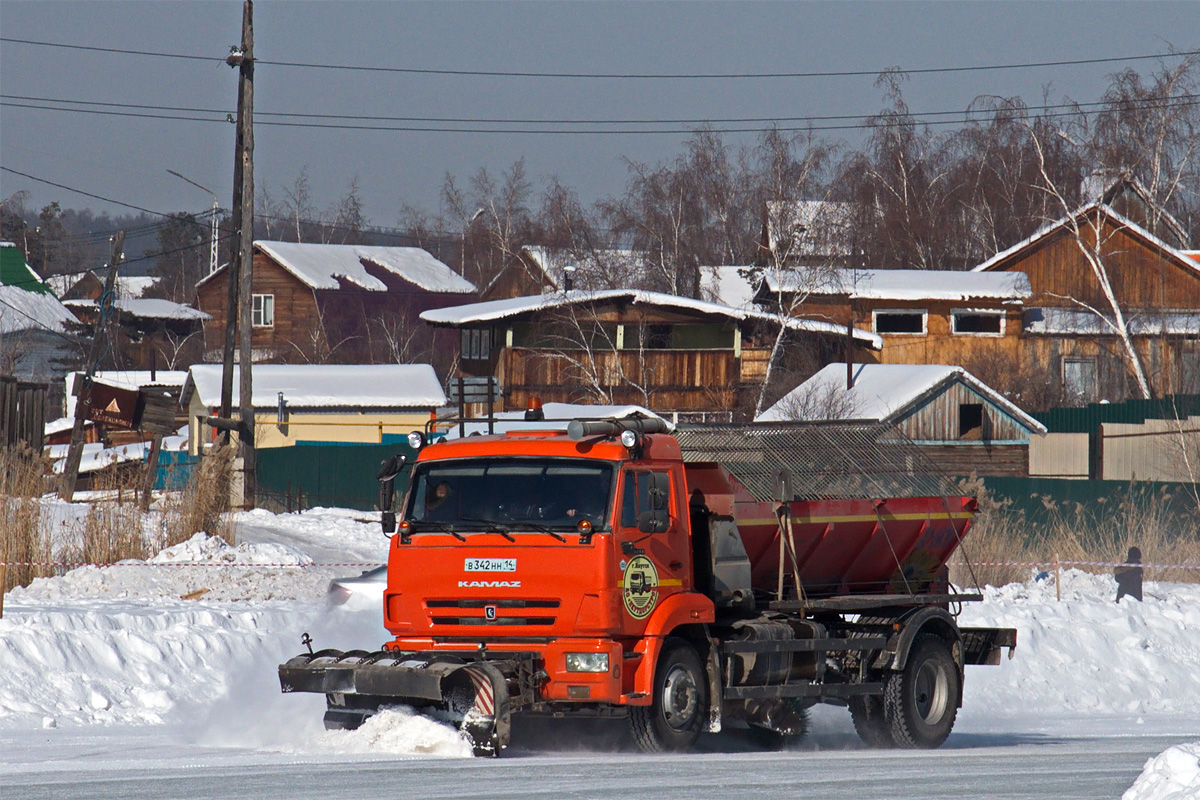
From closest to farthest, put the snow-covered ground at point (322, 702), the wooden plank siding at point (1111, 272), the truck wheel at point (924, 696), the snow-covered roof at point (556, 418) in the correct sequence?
1. the snow-covered ground at point (322, 702)
2. the snow-covered roof at point (556, 418)
3. the truck wheel at point (924, 696)
4. the wooden plank siding at point (1111, 272)

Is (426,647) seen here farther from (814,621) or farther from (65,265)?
(65,265)

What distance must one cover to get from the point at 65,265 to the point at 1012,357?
324ft

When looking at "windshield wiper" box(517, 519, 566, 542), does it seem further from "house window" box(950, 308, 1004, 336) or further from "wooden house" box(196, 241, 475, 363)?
"wooden house" box(196, 241, 475, 363)

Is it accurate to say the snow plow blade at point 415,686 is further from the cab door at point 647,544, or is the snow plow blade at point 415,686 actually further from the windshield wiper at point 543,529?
the cab door at point 647,544

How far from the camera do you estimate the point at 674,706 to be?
1083cm

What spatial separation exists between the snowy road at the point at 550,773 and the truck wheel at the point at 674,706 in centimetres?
20

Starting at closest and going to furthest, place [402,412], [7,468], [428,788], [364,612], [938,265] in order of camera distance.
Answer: [428,788] → [364,612] → [7,468] → [402,412] → [938,265]

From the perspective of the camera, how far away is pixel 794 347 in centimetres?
5169

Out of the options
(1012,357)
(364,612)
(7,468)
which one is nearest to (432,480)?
(364,612)

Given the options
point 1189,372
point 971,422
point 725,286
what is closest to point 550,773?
point 971,422

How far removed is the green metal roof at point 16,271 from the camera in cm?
9038

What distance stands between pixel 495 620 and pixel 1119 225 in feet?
161

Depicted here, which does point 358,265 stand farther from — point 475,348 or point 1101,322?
point 1101,322

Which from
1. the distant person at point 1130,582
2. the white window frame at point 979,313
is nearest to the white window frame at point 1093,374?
the white window frame at point 979,313
